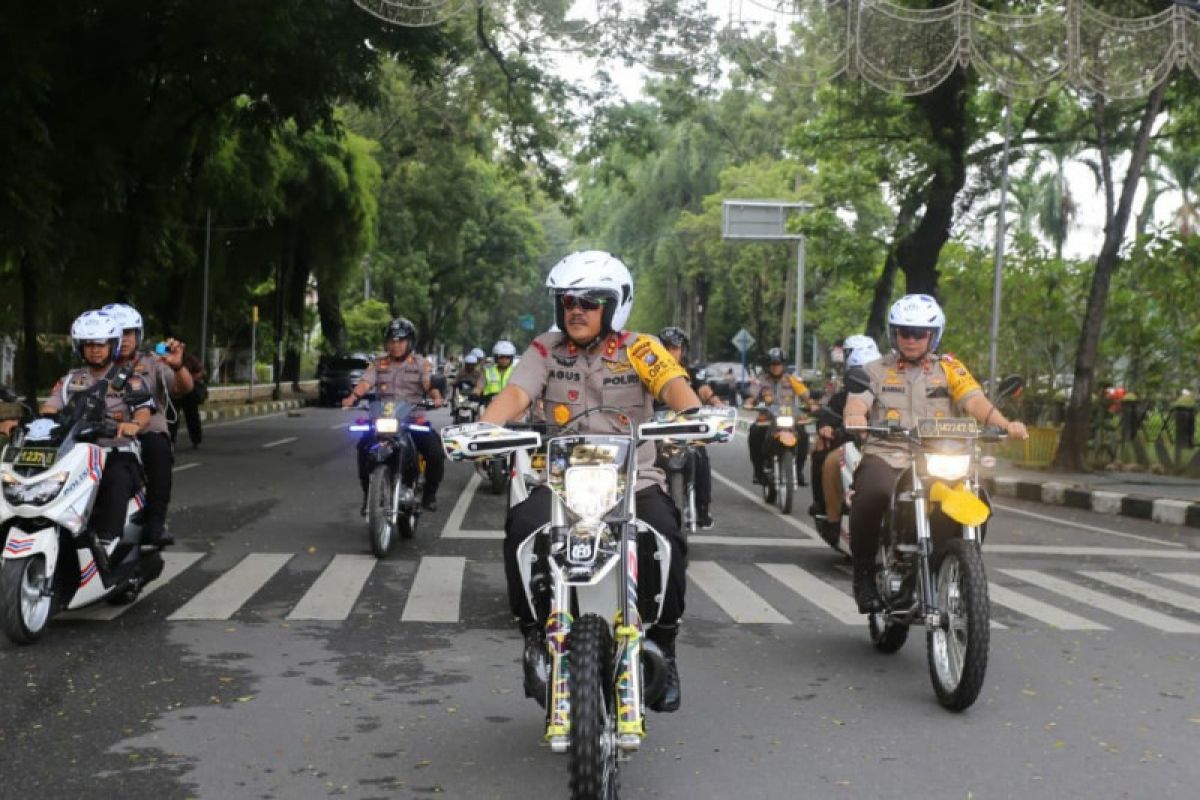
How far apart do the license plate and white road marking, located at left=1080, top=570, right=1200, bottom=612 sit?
6.72 metres

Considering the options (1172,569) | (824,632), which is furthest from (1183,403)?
(824,632)

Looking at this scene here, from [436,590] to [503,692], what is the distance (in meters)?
2.80

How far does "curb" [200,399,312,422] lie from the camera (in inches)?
1204

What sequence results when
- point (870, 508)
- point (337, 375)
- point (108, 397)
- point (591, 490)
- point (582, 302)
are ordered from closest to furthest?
point (591, 490) < point (582, 302) < point (870, 508) < point (108, 397) < point (337, 375)

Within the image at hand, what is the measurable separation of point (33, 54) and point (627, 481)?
44.8 ft

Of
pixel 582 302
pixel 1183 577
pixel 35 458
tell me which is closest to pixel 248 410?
pixel 1183 577

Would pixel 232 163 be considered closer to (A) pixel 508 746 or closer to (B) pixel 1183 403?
(B) pixel 1183 403

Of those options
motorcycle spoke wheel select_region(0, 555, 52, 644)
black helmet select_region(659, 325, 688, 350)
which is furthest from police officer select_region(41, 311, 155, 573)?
black helmet select_region(659, 325, 688, 350)

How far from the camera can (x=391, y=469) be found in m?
10.7

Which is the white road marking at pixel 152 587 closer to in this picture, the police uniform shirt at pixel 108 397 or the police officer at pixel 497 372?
the police uniform shirt at pixel 108 397

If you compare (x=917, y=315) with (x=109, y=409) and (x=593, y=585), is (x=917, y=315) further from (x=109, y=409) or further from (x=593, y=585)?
(x=109, y=409)

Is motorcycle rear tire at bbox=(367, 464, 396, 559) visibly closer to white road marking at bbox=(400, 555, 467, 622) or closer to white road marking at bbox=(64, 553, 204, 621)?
white road marking at bbox=(400, 555, 467, 622)

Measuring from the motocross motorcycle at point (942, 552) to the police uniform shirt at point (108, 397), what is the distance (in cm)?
383

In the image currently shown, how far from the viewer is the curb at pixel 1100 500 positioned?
15719 millimetres
